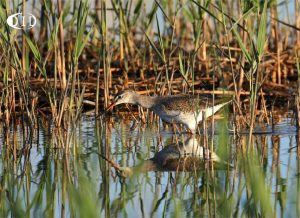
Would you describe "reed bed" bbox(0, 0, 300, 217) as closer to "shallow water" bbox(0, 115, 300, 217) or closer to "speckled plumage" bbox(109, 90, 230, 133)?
"shallow water" bbox(0, 115, 300, 217)

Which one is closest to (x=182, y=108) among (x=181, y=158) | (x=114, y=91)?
(x=181, y=158)

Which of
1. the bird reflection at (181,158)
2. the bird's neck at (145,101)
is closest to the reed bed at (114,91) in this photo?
the bird reflection at (181,158)

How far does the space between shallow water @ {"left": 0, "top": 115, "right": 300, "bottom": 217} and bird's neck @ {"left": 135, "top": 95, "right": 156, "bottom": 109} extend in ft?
1.07

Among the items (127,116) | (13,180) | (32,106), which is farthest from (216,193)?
(127,116)

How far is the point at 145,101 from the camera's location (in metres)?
10.9

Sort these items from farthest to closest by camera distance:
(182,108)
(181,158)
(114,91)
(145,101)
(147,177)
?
(114,91) → (145,101) → (182,108) → (181,158) → (147,177)

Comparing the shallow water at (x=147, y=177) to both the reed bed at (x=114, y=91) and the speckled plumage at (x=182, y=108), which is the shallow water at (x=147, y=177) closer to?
the reed bed at (x=114, y=91)

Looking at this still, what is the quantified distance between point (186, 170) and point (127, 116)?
11.9ft

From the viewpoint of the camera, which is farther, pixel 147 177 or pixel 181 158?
pixel 181 158

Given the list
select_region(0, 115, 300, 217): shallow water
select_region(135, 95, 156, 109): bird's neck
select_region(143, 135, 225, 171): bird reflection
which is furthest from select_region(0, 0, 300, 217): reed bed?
select_region(135, 95, 156, 109): bird's neck

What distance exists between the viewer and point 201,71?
13.3 m

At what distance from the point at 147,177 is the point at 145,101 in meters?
2.84

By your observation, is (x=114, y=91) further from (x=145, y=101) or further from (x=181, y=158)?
(x=181, y=158)

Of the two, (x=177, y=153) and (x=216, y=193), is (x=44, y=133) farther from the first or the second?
(x=216, y=193)
